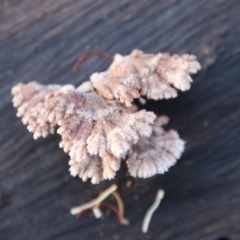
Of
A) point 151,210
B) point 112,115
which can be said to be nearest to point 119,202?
point 151,210

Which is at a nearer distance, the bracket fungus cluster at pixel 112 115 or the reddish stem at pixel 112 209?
the bracket fungus cluster at pixel 112 115

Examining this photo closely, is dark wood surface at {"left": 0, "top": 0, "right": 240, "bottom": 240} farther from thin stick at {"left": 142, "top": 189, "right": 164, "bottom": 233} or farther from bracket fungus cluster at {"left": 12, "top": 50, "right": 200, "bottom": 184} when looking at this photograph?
bracket fungus cluster at {"left": 12, "top": 50, "right": 200, "bottom": 184}

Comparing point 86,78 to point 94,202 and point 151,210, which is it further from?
point 151,210

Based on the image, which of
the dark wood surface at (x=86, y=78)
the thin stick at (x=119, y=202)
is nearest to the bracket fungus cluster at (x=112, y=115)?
the dark wood surface at (x=86, y=78)

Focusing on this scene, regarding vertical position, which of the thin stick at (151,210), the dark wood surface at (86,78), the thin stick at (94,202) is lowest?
the thin stick at (151,210)

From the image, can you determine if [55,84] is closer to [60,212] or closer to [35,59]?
[35,59]

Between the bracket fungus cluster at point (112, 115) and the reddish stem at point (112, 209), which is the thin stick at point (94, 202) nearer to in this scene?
the reddish stem at point (112, 209)

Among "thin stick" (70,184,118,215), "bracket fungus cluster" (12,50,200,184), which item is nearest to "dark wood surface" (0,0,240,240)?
"thin stick" (70,184,118,215)

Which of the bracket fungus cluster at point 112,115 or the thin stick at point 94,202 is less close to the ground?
the bracket fungus cluster at point 112,115
